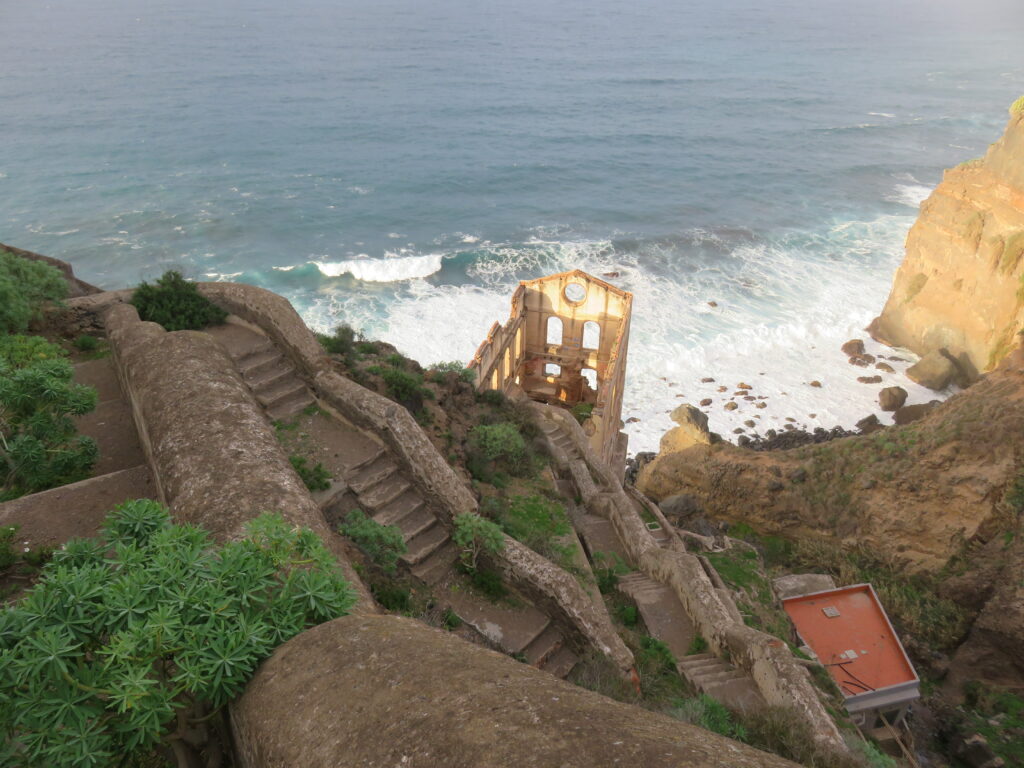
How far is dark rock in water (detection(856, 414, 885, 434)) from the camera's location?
34938 mm

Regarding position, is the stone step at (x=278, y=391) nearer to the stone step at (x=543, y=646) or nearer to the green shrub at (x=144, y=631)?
the stone step at (x=543, y=646)

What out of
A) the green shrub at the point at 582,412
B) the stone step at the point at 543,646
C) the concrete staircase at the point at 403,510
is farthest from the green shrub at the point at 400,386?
the green shrub at the point at 582,412

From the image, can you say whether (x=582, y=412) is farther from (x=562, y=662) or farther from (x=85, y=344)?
(x=85, y=344)

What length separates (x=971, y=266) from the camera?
3528 cm

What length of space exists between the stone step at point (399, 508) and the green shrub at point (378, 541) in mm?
924

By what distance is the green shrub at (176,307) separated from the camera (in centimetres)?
1535

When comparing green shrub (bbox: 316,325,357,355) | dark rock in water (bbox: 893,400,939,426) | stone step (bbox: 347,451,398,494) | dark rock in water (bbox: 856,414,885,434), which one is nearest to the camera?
stone step (bbox: 347,451,398,494)

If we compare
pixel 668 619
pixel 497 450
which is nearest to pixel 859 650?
pixel 668 619

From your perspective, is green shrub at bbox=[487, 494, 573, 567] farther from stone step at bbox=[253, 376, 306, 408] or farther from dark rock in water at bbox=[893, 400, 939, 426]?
dark rock in water at bbox=[893, 400, 939, 426]

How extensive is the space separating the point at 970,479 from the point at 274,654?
23.4 metres

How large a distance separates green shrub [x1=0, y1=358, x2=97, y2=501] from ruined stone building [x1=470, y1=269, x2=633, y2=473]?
47.0ft

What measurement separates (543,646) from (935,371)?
34579 millimetres

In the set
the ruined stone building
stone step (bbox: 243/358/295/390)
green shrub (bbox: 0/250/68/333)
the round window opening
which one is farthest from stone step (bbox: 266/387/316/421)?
the round window opening

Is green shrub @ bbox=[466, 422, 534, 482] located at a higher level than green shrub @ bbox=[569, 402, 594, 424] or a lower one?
higher
